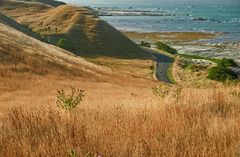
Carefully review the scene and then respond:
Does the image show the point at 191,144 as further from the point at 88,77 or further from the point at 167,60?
the point at 167,60

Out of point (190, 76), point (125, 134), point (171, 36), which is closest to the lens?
point (125, 134)

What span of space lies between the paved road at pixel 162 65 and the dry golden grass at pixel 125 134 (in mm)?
74166

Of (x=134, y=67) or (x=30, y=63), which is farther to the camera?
(x=134, y=67)

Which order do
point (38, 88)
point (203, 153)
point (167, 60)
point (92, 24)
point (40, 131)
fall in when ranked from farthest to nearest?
Answer: point (92, 24)
point (167, 60)
point (38, 88)
point (40, 131)
point (203, 153)

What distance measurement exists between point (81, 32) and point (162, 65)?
36.4 metres

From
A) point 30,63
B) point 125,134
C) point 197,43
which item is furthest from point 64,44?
point 125,134

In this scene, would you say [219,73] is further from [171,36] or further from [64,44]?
[171,36]

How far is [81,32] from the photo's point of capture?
132625mm

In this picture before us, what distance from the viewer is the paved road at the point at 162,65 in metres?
86.0

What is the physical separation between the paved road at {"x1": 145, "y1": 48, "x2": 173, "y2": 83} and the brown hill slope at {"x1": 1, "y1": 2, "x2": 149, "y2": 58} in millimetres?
3547

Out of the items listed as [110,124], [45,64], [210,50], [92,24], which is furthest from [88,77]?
[92,24]

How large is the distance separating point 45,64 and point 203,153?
50.6 metres

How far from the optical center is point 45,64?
5544 cm

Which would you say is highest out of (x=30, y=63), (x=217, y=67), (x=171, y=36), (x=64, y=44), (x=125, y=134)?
(x=125, y=134)
